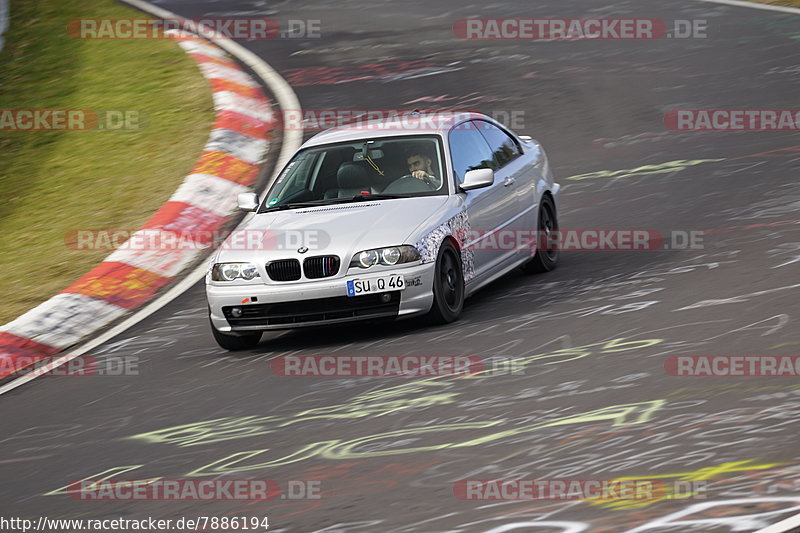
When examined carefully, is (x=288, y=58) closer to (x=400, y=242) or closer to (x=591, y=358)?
(x=400, y=242)

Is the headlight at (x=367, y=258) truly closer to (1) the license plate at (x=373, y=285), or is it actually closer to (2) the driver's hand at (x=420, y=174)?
(1) the license plate at (x=373, y=285)

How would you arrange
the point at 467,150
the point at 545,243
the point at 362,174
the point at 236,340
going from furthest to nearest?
the point at 545,243 < the point at 467,150 < the point at 362,174 < the point at 236,340

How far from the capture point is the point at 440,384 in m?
7.36

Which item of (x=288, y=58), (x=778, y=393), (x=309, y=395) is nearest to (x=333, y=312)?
(x=309, y=395)

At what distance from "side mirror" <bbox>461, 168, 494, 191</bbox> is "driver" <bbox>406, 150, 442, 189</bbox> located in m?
0.23

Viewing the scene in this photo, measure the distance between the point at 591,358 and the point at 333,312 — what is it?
6.41 ft

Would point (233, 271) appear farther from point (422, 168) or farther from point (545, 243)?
point (545, 243)

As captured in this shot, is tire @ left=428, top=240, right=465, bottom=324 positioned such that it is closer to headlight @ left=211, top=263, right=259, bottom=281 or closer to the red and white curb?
headlight @ left=211, top=263, right=259, bottom=281

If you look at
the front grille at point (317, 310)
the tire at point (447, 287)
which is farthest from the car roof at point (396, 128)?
the front grille at point (317, 310)

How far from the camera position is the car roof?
10.1 metres

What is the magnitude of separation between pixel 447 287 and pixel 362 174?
131cm

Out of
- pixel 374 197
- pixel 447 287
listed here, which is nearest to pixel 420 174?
pixel 374 197

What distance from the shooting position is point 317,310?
8734 mm

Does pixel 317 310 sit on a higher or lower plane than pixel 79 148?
lower
